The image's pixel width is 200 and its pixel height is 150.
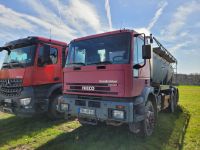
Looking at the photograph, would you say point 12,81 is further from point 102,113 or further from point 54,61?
point 102,113

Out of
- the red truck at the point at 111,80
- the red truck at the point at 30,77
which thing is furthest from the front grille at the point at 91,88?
the red truck at the point at 30,77

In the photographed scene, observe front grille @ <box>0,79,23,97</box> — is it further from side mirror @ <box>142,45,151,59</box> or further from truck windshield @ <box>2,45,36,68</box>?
side mirror @ <box>142,45,151,59</box>

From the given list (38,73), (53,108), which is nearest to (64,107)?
(38,73)

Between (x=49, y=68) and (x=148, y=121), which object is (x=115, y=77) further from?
(x=49, y=68)

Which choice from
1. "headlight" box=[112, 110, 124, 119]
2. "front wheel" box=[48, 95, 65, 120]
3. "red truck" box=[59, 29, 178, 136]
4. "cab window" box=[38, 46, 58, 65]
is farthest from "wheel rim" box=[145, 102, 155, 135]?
"cab window" box=[38, 46, 58, 65]

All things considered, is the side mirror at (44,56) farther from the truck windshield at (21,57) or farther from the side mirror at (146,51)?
the side mirror at (146,51)

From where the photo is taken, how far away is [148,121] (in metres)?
5.86

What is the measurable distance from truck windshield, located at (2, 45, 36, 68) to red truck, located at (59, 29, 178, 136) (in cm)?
172

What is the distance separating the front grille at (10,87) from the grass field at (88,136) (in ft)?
3.81

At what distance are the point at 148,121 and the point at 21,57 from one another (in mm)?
4743

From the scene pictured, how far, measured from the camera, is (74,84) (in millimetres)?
5828

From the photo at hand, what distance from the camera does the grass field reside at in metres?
5.38

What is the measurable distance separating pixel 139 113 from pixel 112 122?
693 mm

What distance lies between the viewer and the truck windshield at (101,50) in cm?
522
